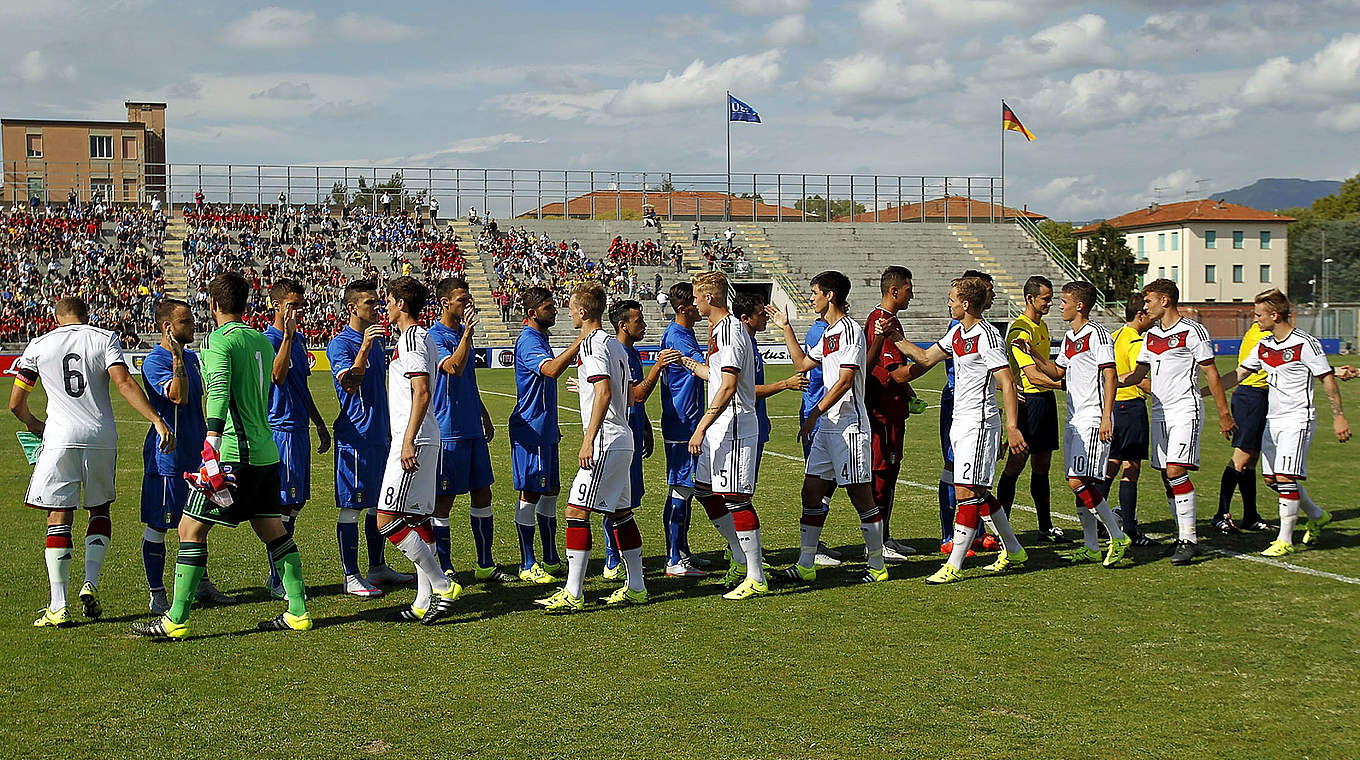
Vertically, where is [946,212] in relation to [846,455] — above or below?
above

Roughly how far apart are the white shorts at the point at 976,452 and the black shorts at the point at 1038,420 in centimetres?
157

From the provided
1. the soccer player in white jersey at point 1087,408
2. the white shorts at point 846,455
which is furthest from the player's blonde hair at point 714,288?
the soccer player in white jersey at point 1087,408

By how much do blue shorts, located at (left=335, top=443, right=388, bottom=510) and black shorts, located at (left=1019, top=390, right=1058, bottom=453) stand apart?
5.19 metres

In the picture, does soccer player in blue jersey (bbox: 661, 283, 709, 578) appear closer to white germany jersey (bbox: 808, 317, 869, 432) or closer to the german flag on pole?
white germany jersey (bbox: 808, 317, 869, 432)

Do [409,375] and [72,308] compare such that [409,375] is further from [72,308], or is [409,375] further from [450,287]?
[72,308]

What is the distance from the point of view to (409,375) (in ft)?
22.7

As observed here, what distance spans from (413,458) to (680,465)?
2302mm

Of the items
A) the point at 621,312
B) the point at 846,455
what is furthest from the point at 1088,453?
the point at 621,312

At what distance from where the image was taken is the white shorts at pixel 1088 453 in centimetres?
838

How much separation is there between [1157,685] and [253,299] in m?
40.6

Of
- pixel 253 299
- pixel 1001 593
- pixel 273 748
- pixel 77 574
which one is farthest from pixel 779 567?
pixel 253 299

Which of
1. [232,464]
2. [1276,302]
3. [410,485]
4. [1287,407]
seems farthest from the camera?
[1276,302]

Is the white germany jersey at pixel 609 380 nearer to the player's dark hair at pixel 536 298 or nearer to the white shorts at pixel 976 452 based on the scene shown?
the player's dark hair at pixel 536 298

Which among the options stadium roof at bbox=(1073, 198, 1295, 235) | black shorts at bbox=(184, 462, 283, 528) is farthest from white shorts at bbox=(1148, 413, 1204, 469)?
stadium roof at bbox=(1073, 198, 1295, 235)
